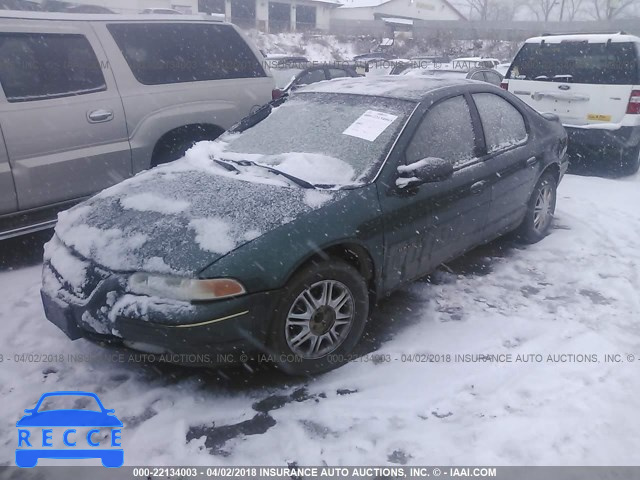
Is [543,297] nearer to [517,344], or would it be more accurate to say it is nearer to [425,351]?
[517,344]

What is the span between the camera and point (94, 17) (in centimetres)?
483

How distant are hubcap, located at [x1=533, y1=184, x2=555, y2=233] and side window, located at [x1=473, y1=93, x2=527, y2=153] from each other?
0.71 meters

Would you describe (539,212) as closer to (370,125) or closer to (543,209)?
(543,209)

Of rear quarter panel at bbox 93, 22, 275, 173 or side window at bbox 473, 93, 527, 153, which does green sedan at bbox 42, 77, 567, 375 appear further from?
rear quarter panel at bbox 93, 22, 275, 173

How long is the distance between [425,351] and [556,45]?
609 cm

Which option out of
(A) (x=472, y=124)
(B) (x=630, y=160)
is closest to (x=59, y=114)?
(A) (x=472, y=124)

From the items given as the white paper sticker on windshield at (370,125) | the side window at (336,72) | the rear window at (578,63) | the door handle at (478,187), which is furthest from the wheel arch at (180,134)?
the side window at (336,72)

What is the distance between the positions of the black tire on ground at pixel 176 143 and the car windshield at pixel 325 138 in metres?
1.16

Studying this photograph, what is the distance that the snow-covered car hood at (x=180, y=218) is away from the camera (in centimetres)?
273

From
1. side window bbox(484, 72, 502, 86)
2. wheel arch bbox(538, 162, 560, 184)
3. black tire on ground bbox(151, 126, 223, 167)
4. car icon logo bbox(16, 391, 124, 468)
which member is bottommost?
car icon logo bbox(16, 391, 124, 468)

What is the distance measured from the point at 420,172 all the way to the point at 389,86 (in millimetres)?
1008

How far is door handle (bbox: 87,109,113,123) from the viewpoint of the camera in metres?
4.58

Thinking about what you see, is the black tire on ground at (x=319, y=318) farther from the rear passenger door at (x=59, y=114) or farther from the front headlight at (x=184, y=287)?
the rear passenger door at (x=59, y=114)

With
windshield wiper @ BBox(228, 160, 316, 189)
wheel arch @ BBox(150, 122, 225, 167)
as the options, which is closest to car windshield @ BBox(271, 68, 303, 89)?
wheel arch @ BBox(150, 122, 225, 167)
